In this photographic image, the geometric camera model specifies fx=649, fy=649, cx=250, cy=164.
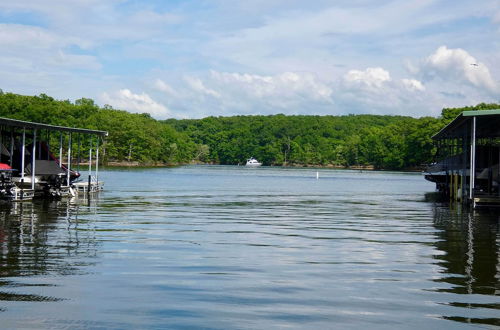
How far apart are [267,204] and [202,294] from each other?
87.4 ft

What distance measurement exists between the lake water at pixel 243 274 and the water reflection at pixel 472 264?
3cm

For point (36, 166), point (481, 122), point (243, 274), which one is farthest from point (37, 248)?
point (481, 122)

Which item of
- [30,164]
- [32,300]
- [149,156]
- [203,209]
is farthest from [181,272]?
[149,156]

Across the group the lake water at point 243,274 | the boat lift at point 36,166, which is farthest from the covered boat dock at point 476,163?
the boat lift at point 36,166

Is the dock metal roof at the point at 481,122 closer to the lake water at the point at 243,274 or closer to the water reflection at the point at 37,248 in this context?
the lake water at the point at 243,274

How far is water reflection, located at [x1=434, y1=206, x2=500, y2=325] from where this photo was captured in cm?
1049

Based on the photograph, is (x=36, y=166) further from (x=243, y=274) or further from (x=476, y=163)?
(x=243, y=274)

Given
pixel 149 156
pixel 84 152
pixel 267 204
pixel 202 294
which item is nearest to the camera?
pixel 202 294

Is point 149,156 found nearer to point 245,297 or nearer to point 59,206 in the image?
point 59,206

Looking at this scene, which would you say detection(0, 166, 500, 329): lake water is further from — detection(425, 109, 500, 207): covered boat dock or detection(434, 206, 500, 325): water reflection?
detection(425, 109, 500, 207): covered boat dock

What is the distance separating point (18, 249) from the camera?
1587 cm

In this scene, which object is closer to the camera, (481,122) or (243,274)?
(243,274)

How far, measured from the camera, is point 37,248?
16.2 metres

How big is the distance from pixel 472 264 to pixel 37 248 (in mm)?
10457
